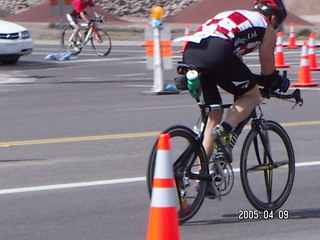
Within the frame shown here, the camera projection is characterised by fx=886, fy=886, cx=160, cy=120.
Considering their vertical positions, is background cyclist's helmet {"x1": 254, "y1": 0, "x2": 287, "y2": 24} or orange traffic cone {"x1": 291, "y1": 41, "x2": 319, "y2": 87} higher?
background cyclist's helmet {"x1": 254, "y1": 0, "x2": 287, "y2": 24}

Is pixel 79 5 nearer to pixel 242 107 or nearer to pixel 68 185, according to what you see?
pixel 68 185

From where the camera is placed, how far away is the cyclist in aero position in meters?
6.54

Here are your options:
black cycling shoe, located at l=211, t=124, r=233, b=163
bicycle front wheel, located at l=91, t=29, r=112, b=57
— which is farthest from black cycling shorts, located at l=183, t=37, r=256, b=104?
bicycle front wheel, located at l=91, t=29, r=112, b=57

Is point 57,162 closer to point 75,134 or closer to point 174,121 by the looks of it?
point 75,134

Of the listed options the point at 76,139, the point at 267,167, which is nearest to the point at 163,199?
the point at 267,167

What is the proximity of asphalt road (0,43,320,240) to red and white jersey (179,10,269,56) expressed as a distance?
1373 mm

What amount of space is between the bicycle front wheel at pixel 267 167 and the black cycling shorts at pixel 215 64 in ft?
1.59

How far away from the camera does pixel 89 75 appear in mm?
21047

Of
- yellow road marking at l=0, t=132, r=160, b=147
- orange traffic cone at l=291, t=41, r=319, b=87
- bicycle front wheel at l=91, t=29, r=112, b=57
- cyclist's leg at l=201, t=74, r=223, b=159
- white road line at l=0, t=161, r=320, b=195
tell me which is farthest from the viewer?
bicycle front wheel at l=91, t=29, r=112, b=57

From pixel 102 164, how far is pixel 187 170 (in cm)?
294

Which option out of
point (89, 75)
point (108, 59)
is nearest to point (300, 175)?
point (89, 75)

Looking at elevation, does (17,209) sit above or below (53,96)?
above

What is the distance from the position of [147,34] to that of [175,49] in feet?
45.5

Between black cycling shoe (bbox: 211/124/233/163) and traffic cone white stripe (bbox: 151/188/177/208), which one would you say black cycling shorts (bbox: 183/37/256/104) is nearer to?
black cycling shoe (bbox: 211/124/233/163)
